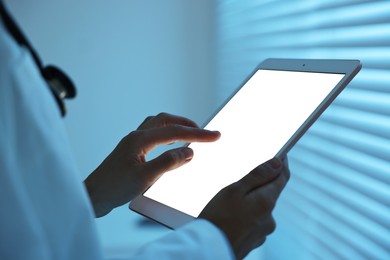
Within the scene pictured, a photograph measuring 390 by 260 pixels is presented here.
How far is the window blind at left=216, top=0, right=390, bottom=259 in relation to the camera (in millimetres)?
715

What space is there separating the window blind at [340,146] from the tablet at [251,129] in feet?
0.39

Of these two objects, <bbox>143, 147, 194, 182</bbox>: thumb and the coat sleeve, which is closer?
the coat sleeve

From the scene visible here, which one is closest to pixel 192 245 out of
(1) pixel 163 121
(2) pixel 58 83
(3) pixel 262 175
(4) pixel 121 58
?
(3) pixel 262 175

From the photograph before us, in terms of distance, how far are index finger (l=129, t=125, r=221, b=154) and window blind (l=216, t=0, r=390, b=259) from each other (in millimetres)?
245

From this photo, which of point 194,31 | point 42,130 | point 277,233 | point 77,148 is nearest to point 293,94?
point 42,130

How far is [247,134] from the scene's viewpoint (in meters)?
0.72

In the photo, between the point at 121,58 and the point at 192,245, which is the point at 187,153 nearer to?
the point at 192,245

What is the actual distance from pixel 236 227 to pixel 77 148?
4.35ft

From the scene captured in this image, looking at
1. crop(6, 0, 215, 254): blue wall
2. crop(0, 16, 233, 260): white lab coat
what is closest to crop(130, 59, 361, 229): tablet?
crop(0, 16, 233, 260): white lab coat

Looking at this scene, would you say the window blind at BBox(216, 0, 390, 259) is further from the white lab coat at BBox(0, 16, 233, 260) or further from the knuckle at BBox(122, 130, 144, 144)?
the white lab coat at BBox(0, 16, 233, 260)

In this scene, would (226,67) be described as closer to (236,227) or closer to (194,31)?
(194,31)

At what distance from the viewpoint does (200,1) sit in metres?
1.72

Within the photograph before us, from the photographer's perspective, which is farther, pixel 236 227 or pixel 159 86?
pixel 159 86

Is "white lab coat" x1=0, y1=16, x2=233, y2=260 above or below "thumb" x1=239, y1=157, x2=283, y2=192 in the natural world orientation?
above
